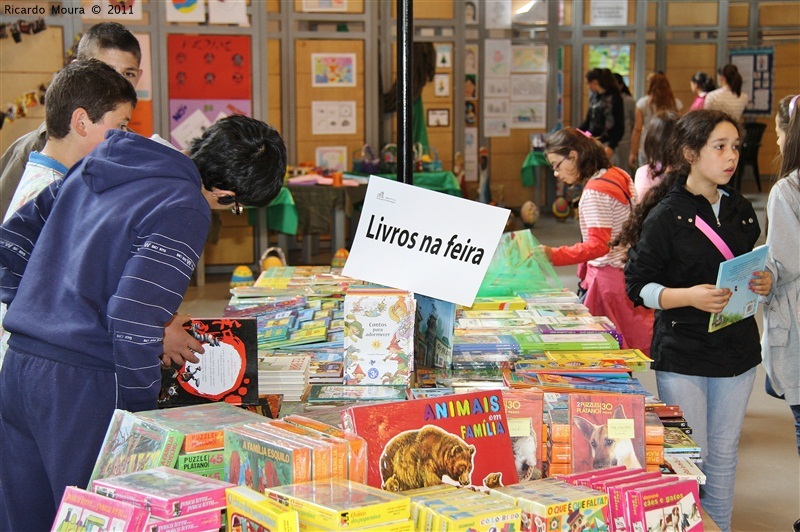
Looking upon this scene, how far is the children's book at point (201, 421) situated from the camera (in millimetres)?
1738

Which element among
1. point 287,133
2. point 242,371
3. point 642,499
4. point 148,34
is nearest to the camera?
point 642,499

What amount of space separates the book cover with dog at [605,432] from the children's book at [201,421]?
64 centimetres

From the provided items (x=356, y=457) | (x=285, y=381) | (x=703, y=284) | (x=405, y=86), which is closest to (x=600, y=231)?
(x=703, y=284)

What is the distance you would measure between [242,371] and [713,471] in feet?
5.19

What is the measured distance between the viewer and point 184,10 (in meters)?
8.09

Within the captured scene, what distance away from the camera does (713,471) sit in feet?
9.68

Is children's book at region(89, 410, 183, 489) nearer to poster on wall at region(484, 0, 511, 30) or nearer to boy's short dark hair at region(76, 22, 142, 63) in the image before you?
boy's short dark hair at region(76, 22, 142, 63)

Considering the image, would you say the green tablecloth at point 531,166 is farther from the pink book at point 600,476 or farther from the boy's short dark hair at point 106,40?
the pink book at point 600,476

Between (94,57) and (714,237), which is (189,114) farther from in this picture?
(714,237)

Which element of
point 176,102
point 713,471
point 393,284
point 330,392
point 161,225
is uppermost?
point 176,102

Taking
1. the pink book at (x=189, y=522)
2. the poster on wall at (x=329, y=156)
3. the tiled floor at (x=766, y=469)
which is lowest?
the tiled floor at (x=766, y=469)

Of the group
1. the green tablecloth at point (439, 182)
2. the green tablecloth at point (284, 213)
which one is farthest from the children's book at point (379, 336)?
the green tablecloth at point (439, 182)

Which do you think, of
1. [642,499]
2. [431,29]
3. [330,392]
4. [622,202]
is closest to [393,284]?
[330,392]

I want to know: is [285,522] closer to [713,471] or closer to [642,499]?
[642,499]
